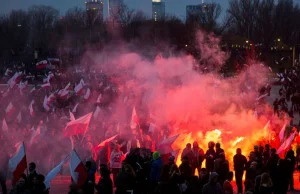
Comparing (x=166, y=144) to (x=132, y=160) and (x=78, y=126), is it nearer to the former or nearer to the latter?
(x=132, y=160)

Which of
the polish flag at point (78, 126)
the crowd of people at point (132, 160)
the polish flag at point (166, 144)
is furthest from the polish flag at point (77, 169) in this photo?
the polish flag at point (78, 126)

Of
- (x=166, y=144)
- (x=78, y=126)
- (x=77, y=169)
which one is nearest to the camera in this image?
(x=77, y=169)

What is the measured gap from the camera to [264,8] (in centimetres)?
8538

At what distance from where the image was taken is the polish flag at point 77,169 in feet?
32.6

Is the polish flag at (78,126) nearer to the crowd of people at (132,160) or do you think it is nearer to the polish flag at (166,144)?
the crowd of people at (132,160)

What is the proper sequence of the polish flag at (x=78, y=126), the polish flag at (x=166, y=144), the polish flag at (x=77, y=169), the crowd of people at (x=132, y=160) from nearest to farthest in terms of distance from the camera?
the crowd of people at (x=132, y=160), the polish flag at (x=77, y=169), the polish flag at (x=166, y=144), the polish flag at (x=78, y=126)

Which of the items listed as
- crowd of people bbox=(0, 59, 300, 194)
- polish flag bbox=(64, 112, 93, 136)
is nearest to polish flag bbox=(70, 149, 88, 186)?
crowd of people bbox=(0, 59, 300, 194)

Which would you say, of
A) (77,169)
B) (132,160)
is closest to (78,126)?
Answer: (132,160)

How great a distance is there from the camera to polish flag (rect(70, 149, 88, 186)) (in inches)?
392

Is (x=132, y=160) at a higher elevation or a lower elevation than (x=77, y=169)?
lower

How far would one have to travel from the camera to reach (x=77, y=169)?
9.98 metres

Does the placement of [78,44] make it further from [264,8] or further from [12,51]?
[264,8]

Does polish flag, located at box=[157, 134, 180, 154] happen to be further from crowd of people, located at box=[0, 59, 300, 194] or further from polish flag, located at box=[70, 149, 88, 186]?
polish flag, located at box=[70, 149, 88, 186]

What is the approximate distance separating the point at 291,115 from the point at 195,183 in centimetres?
1617
